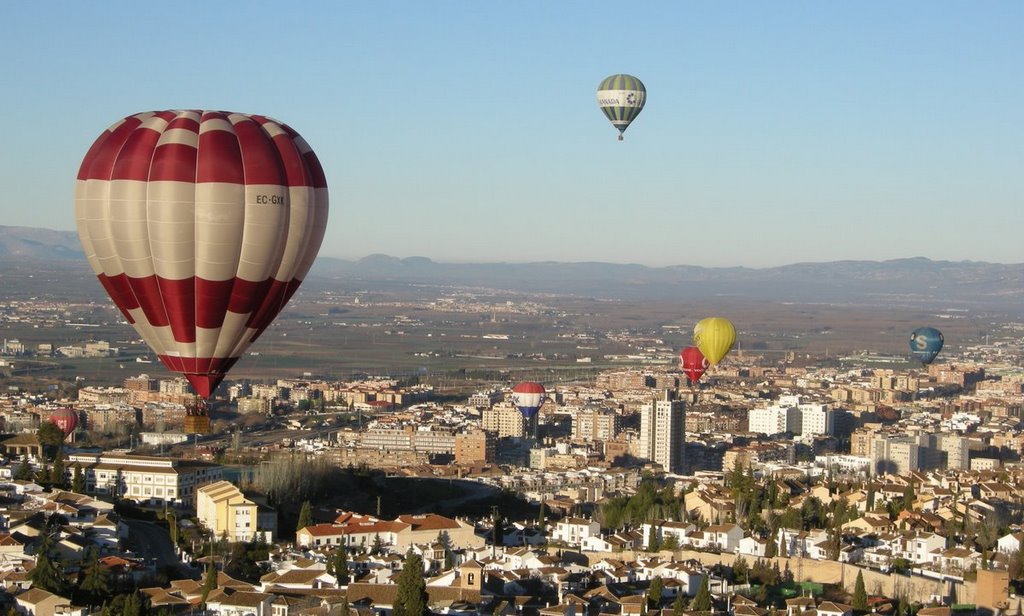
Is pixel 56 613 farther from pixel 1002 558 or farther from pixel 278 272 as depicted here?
pixel 1002 558

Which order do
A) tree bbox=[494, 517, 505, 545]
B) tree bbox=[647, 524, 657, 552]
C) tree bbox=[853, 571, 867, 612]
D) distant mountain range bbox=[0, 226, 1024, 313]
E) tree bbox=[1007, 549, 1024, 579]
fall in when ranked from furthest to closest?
distant mountain range bbox=[0, 226, 1024, 313] → tree bbox=[494, 517, 505, 545] → tree bbox=[647, 524, 657, 552] → tree bbox=[1007, 549, 1024, 579] → tree bbox=[853, 571, 867, 612]

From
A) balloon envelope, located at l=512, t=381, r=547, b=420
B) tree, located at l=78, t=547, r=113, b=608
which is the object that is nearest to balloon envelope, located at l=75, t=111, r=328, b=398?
tree, located at l=78, t=547, r=113, b=608

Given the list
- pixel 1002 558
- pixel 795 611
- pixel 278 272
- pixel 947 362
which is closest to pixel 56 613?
pixel 278 272

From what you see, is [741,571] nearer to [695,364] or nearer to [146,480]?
[146,480]

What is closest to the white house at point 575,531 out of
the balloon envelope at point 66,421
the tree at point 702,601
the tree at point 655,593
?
the tree at point 655,593

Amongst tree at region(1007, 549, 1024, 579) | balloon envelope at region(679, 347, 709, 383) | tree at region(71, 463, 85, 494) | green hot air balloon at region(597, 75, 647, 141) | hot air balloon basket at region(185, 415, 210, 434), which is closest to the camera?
hot air balloon basket at region(185, 415, 210, 434)

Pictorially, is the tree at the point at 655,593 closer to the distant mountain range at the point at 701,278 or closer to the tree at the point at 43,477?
the tree at the point at 43,477

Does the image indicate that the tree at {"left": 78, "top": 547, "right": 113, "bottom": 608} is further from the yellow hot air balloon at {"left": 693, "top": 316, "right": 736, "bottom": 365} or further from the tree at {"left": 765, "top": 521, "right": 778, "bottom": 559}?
the yellow hot air balloon at {"left": 693, "top": 316, "right": 736, "bottom": 365}
